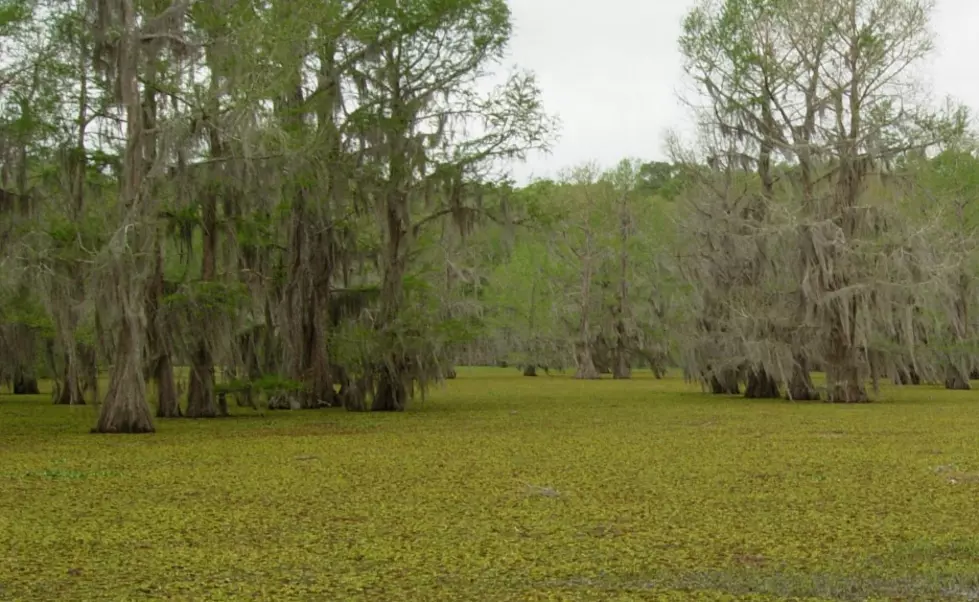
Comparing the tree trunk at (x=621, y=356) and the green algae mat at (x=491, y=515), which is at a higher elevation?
the tree trunk at (x=621, y=356)

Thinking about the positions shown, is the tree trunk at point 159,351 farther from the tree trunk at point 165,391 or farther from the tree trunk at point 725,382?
the tree trunk at point 725,382

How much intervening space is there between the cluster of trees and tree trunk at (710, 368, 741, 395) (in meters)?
0.12

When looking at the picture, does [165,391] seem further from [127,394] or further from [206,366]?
[127,394]

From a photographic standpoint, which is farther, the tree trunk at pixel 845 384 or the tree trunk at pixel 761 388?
the tree trunk at pixel 761 388

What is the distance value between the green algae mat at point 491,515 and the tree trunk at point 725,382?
1294 cm

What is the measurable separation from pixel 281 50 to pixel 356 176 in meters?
6.00

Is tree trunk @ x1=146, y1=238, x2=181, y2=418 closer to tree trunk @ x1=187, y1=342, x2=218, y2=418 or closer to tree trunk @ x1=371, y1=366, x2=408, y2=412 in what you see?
tree trunk @ x1=187, y1=342, x2=218, y2=418

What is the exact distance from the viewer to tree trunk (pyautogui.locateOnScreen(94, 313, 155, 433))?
15.6m

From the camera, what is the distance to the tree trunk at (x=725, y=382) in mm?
29141

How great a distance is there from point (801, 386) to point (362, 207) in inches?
441

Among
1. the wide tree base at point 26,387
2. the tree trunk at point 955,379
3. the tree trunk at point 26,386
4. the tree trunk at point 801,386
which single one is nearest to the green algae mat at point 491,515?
the tree trunk at point 801,386

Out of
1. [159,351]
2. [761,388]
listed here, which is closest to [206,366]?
[159,351]

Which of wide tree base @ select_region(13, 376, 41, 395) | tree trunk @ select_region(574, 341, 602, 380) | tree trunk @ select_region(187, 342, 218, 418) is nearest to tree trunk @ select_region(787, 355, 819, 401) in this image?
tree trunk @ select_region(187, 342, 218, 418)

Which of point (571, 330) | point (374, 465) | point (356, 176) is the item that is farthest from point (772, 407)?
point (571, 330)
